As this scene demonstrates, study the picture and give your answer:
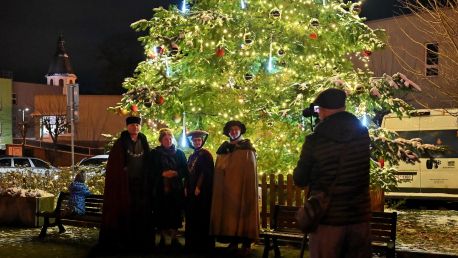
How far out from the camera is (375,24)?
26.4 meters

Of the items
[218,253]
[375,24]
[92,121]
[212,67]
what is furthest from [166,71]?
[92,121]

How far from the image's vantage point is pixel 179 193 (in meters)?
9.36

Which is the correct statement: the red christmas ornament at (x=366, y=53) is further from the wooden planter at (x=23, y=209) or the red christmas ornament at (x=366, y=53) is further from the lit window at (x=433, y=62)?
the wooden planter at (x=23, y=209)

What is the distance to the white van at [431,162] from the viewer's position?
1509 cm

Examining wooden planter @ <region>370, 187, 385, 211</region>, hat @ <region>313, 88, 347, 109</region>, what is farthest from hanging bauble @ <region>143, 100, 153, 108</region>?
hat @ <region>313, 88, 347, 109</region>

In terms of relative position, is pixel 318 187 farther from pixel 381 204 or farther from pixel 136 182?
pixel 381 204

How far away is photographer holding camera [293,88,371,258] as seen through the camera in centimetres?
477

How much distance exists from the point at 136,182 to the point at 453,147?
8.90 metres

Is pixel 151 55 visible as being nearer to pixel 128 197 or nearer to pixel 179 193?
pixel 179 193

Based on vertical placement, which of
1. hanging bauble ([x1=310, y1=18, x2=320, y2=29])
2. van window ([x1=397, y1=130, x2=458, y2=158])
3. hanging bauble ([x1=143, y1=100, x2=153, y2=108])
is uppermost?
hanging bauble ([x1=310, y1=18, x2=320, y2=29])

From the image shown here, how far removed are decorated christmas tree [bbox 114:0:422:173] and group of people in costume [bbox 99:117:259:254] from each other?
7.52 ft

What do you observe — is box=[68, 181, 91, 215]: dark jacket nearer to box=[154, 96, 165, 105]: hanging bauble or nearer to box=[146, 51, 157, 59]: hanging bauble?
box=[154, 96, 165, 105]: hanging bauble

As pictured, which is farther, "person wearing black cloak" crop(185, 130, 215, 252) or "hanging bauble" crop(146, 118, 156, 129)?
"hanging bauble" crop(146, 118, 156, 129)

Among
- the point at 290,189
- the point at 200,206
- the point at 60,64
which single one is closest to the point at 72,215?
the point at 200,206
